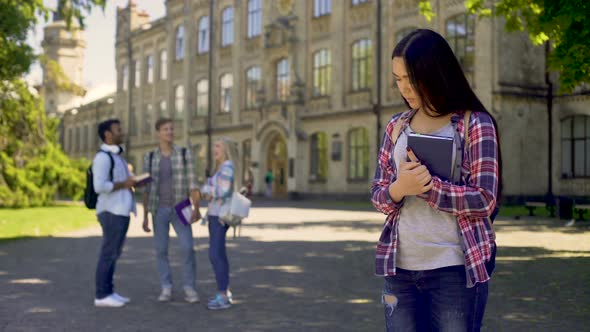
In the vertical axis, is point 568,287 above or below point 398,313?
below

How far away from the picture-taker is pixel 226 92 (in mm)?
43469

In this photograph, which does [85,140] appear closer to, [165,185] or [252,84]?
[252,84]

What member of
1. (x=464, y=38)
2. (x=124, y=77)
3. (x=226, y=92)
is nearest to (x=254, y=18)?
(x=226, y=92)

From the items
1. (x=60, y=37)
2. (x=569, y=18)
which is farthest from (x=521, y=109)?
(x=60, y=37)

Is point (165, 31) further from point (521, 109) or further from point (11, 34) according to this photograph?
point (11, 34)

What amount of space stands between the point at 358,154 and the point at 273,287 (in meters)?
25.2

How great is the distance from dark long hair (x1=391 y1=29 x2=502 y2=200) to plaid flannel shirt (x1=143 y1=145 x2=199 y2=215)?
518cm

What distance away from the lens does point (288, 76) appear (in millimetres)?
37844

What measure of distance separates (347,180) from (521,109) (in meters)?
9.05

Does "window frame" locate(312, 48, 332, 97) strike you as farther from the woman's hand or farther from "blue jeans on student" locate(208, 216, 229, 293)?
the woman's hand

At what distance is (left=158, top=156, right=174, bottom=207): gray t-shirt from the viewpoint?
296 inches

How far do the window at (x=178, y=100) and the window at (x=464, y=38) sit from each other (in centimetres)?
2312

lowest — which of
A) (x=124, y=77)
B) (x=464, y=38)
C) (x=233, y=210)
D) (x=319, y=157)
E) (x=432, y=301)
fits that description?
(x=432, y=301)

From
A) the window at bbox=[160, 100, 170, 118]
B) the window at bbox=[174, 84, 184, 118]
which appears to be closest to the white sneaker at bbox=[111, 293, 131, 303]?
the window at bbox=[174, 84, 184, 118]
